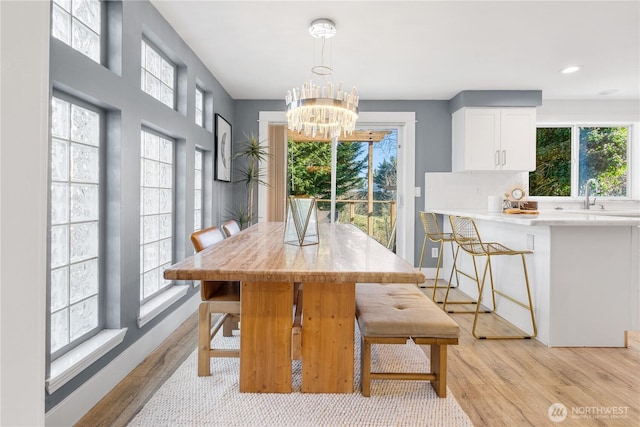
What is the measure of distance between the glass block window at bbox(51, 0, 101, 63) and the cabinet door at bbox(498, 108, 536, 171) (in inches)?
169

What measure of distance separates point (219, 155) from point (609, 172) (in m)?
5.33

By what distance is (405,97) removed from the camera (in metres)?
4.68

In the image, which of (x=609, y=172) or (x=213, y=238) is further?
(x=609, y=172)

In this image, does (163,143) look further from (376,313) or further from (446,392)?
(446,392)

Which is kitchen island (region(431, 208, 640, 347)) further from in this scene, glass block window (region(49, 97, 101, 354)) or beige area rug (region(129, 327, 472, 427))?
glass block window (region(49, 97, 101, 354))

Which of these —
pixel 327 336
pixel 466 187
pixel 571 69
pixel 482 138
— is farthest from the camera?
pixel 466 187

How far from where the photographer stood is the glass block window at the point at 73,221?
173 cm

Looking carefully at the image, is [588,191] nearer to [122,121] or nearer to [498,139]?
[498,139]

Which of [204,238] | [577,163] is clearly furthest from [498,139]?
[204,238]

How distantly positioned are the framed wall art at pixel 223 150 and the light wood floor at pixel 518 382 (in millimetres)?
2029

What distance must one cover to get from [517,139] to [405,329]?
148 inches

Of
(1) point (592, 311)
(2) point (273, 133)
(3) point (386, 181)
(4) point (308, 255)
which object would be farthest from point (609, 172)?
(4) point (308, 255)

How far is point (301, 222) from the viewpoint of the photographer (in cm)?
214

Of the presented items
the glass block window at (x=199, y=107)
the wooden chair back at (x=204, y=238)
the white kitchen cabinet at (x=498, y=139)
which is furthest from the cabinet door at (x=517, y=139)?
the wooden chair back at (x=204, y=238)
